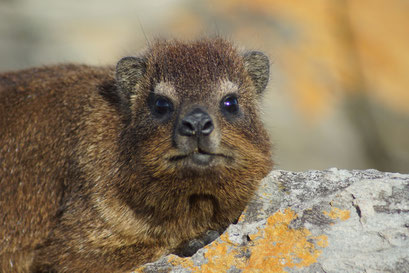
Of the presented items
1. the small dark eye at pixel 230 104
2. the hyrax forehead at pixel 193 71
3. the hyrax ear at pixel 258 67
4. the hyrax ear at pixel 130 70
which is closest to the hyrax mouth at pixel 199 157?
the hyrax forehead at pixel 193 71

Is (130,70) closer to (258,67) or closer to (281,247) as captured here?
(258,67)

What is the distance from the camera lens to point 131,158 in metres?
6.80

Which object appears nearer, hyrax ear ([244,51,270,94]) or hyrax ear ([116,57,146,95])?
hyrax ear ([116,57,146,95])

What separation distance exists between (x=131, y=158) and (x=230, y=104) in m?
1.25

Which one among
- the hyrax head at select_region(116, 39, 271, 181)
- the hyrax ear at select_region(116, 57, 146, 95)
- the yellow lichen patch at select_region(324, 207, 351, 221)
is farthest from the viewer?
the hyrax ear at select_region(116, 57, 146, 95)

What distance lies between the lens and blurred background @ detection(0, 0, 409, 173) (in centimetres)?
1706

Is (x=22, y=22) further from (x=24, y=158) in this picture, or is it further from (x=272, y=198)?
(x=272, y=198)

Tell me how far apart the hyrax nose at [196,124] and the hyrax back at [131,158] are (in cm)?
1

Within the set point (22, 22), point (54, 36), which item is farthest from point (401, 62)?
point (22, 22)

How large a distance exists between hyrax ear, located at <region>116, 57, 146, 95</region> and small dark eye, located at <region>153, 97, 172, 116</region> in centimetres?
70

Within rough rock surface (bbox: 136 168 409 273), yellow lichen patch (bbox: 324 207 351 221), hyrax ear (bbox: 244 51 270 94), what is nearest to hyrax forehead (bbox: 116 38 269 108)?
hyrax ear (bbox: 244 51 270 94)

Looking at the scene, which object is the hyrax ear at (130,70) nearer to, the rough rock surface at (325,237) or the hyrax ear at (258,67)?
the hyrax ear at (258,67)

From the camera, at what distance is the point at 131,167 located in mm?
6754

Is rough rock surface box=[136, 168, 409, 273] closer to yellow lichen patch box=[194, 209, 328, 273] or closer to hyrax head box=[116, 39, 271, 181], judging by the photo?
yellow lichen patch box=[194, 209, 328, 273]
